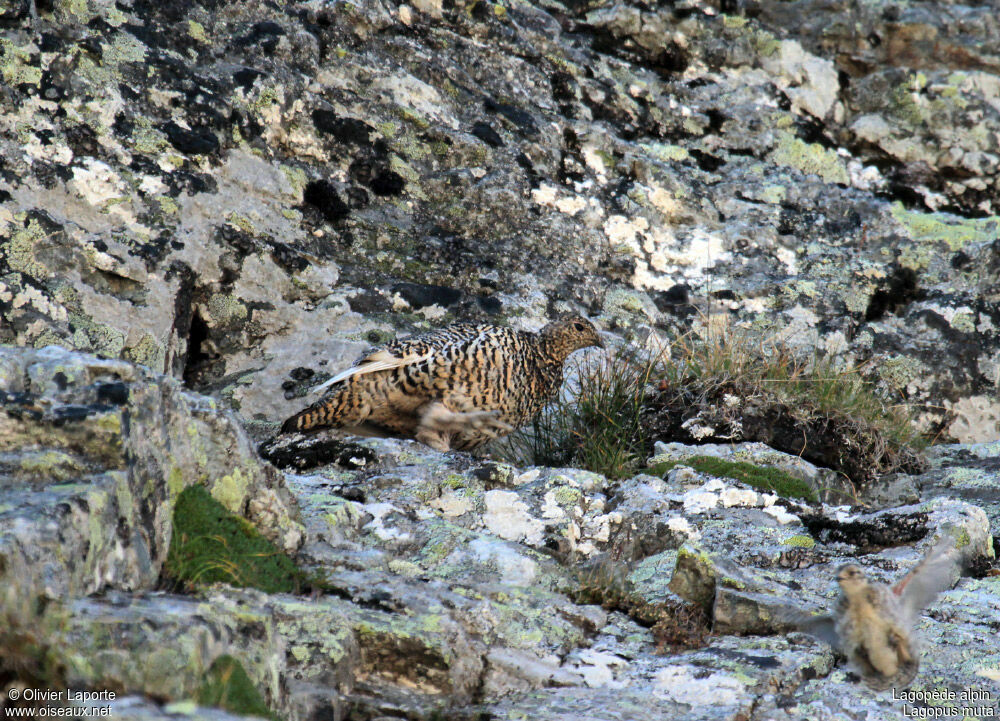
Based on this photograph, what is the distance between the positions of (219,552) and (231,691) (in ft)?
3.38

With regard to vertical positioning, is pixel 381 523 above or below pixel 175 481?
below

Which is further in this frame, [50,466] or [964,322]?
[964,322]

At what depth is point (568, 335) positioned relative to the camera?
7.23 metres

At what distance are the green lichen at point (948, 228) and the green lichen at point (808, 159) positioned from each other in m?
0.74

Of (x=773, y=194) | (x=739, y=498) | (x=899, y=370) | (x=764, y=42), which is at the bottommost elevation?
(x=739, y=498)

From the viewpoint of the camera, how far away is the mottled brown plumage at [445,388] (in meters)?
6.30

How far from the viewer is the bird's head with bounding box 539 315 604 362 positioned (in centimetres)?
720

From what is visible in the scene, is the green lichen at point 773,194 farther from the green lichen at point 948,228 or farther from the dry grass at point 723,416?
the dry grass at point 723,416

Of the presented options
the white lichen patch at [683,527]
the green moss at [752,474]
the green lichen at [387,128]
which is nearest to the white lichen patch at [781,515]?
the green moss at [752,474]

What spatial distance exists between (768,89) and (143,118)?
654cm

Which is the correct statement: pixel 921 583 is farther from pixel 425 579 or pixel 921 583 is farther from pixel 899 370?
pixel 899 370

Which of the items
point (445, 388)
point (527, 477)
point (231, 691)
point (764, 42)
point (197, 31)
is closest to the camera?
point (231, 691)

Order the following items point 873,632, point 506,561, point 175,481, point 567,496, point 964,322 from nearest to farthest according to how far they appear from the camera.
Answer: point 873,632 → point 175,481 → point 506,561 → point 567,496 → point 964,322

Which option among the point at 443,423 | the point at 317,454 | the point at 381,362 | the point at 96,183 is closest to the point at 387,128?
the point at 96,183
